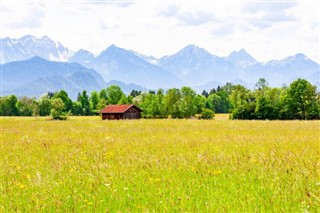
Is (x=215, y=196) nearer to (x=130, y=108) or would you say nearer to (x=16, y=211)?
(x=16, y=211)

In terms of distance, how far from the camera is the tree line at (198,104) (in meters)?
71.5

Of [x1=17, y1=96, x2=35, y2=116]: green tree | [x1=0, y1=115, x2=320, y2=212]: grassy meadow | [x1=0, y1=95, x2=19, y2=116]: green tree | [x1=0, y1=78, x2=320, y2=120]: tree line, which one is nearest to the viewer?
[x1=0, y1=115, x2=320, y2=212]: grassy meadow

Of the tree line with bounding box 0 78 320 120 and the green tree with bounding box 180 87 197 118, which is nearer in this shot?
the tree line with bounding box 0 78 320 120

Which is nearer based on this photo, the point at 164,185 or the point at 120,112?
the point at 164,185

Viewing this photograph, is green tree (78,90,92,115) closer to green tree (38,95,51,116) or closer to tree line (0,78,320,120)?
tree line (0,78,320,120)

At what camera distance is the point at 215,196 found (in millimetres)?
5008

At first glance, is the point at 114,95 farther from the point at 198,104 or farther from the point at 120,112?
the point at 198,104

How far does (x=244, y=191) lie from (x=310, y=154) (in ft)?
12.4

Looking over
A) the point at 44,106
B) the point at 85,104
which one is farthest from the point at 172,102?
the point at 85,104

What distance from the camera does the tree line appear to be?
71500 mm

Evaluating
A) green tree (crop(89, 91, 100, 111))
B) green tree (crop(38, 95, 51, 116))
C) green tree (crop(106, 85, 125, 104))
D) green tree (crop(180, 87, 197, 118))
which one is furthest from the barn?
green tree (crop(89, 91, 100, 111))

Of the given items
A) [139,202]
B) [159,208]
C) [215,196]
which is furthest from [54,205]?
[215,196]

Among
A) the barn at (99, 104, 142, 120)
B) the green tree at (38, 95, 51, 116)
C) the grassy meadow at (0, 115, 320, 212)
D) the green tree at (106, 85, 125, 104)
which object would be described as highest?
the green tree at (106, 85, 125, 104)

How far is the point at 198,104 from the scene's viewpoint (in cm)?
9875
